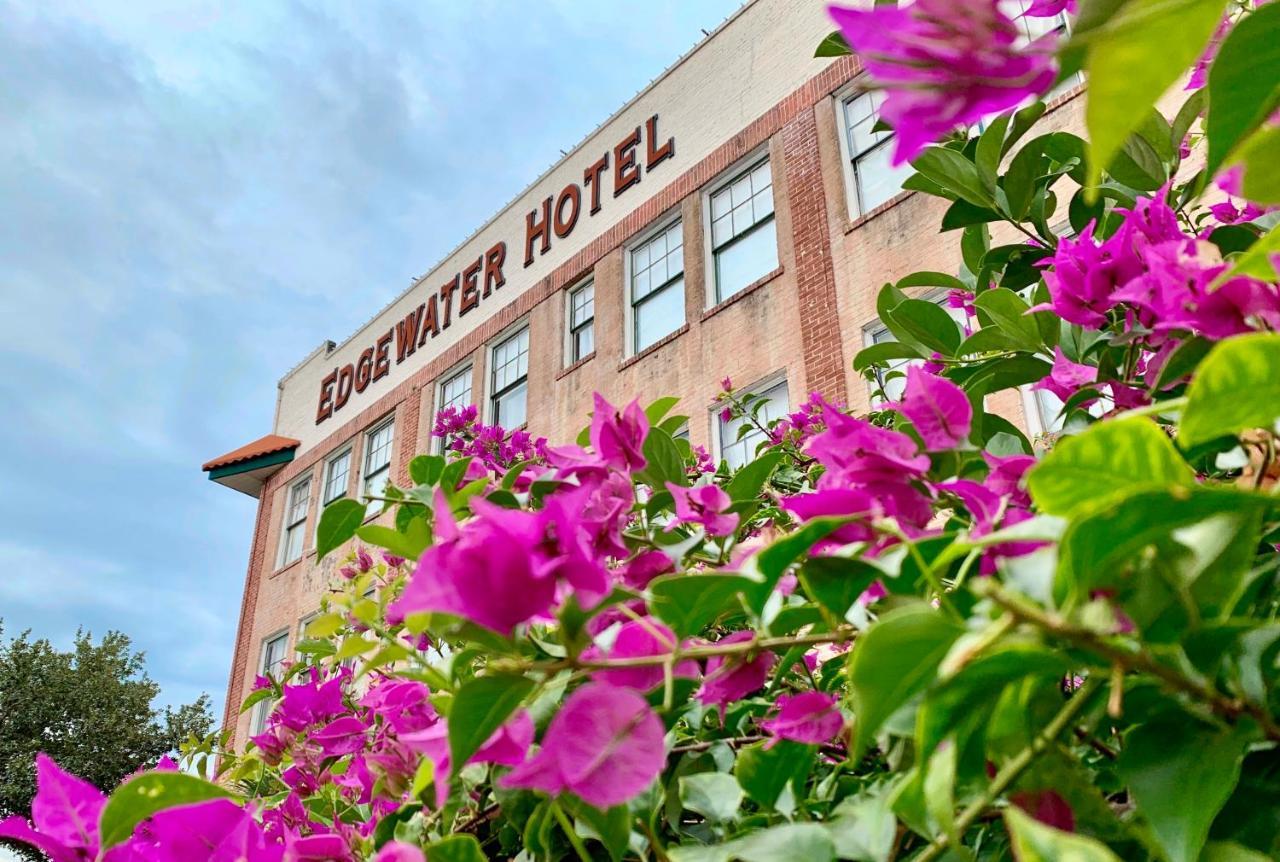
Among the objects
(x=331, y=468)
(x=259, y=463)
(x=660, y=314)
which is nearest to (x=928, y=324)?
(x=660, y=314)

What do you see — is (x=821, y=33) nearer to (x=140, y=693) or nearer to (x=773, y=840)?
(x=773, y=840)

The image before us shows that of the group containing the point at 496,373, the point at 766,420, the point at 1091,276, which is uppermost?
the point at 496,373

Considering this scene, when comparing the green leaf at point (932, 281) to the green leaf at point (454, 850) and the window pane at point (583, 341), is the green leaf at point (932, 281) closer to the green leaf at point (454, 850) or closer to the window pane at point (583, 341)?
the green leaf at point (454, 850)

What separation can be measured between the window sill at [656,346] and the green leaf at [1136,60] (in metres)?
8.35

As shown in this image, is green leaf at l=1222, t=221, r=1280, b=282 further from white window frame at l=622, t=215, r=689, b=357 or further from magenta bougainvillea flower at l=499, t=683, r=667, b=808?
white window frame at l=622, t=215, r=689, b=357

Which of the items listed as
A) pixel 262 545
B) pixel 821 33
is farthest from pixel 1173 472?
pixel 262 545

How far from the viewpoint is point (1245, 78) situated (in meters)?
0.49

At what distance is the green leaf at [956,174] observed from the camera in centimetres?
128

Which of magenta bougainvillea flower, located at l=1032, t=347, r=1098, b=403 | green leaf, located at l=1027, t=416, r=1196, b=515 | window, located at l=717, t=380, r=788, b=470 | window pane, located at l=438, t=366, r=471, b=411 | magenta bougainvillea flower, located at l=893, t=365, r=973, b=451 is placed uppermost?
window pane, located at l=438, t=366, r=471, b=411

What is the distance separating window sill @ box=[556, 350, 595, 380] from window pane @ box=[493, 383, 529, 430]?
2.20 ft

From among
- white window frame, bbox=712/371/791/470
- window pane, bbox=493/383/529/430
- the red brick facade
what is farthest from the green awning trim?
white window frame, bbox=712/371/791/470

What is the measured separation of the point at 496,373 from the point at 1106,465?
35.9 ft

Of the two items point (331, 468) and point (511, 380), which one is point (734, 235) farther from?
point (331, 468)

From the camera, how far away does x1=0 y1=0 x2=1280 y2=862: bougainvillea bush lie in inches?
15.8
